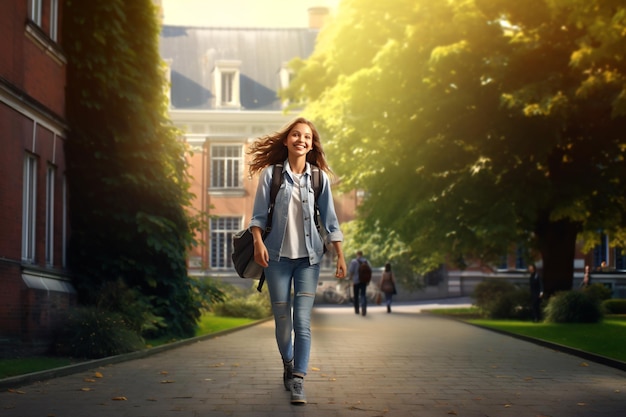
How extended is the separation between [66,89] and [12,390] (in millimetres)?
7819

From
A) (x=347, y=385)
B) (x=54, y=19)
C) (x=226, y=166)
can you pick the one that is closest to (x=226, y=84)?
(x=226, y=166)

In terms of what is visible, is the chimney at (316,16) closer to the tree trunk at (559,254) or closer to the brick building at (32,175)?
the tree trunk at (559,254)

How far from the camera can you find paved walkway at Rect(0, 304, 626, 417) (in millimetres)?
8164

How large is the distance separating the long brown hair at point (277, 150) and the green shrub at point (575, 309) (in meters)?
16.2

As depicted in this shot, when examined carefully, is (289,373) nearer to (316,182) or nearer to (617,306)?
(316,182)

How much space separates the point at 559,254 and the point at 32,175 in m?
16.5

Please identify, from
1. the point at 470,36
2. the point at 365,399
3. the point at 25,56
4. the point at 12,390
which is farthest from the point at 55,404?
the point at 470,36

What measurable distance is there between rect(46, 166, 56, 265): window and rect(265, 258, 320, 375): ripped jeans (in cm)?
800

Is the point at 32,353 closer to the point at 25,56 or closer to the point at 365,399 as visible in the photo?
the point at 25,56

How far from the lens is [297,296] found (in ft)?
27.1

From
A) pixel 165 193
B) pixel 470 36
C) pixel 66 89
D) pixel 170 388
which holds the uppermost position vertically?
pixel 470 36

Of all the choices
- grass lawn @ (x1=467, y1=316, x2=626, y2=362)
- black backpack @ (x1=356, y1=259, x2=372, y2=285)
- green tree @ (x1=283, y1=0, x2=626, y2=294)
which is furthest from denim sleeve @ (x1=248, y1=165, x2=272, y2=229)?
black backpack @ (x1=356, y1=259, x2=372, y2=285)

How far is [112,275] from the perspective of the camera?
55.2 ft

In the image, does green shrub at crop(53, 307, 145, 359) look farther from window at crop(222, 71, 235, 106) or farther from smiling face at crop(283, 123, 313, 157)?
window at crop(222, 71, 235, 106)
